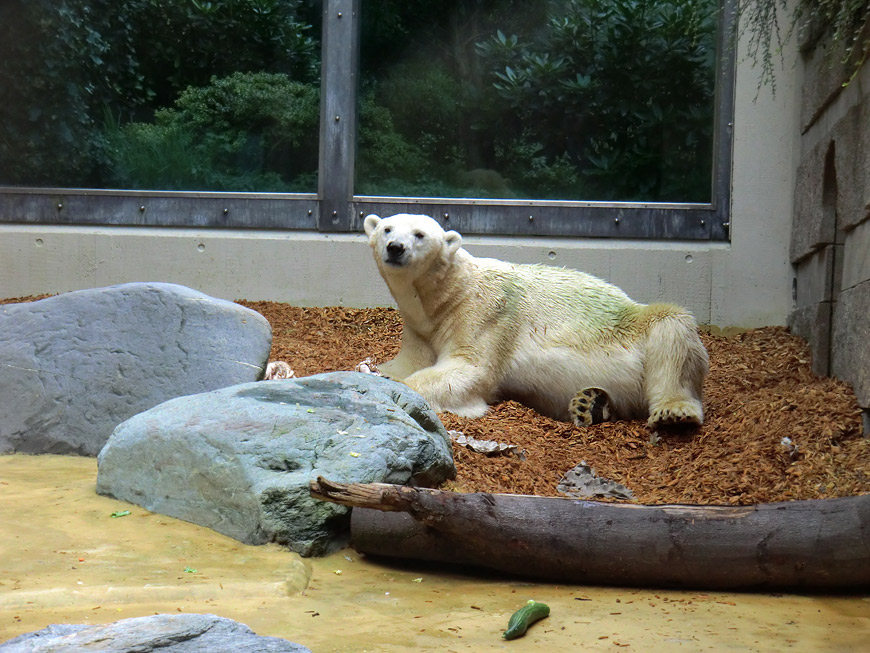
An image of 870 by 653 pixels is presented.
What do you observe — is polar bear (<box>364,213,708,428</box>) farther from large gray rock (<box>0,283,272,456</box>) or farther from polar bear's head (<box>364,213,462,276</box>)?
large gray rock (<box>0,283,272,456</box>)

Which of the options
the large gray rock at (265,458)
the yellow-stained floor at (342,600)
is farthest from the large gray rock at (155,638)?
the large gray rock at (265,458)

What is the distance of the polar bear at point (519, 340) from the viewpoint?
5.29 metres

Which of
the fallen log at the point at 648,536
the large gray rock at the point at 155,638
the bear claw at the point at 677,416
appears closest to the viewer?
the large gray rock at the point at 155,638

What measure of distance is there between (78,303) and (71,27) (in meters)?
4.25

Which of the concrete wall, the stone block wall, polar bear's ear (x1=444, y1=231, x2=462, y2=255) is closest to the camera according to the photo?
the stone block wall

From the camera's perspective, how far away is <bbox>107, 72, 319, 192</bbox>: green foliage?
7.68 metres

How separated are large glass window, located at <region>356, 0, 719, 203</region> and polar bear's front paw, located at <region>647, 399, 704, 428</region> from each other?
2678mm

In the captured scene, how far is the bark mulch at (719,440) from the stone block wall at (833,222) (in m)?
0.20

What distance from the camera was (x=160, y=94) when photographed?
7879 millimetres

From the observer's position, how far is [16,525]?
10.2 ft

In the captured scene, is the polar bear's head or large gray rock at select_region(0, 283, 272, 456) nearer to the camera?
large gray rock at select_region(0, 283, 272, 456)

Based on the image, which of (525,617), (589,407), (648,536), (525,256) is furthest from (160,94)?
(525,617)

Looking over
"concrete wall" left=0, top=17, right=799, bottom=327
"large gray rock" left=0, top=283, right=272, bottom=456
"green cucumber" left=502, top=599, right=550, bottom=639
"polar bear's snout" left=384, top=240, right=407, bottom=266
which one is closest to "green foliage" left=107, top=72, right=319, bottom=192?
"concrete wall" left=0, top=17, right=799, bottom=327

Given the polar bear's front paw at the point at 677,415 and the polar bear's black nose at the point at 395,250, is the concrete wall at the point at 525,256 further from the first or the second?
the polar bear's front paw at the point at 677,415
